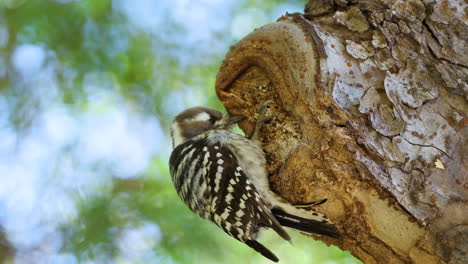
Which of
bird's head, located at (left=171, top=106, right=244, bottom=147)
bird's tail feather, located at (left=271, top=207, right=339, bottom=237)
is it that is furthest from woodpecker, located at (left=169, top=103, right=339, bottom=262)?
bird's head, located at (left=171, top=106, right=244, bottom=147)

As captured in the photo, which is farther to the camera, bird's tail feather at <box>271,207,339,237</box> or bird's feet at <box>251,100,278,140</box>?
bird's feet at <box>251,100,278,140</box>

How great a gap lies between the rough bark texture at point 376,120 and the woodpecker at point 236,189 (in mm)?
84

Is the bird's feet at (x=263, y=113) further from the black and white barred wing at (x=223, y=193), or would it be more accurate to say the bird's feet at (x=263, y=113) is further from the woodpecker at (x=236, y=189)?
the black and white barred wing at (x=223, y=193)

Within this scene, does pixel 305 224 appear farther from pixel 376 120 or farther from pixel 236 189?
pixel 376 120

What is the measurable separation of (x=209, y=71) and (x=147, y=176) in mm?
1126

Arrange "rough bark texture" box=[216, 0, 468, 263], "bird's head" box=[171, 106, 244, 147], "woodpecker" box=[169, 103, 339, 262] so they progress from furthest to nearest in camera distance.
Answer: "bird's head" box=[171, 106, 244, 147] → "woodpecker" box=[169, 103, 339, 262] → "rough bark texture" box=[216, 0, 468, 263]

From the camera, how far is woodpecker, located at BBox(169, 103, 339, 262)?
8.43ft

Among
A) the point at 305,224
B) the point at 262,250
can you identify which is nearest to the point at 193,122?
the point at 262,250

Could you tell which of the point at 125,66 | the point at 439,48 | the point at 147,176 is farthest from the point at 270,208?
the point at 125,66

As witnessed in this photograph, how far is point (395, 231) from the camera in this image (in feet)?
6.72

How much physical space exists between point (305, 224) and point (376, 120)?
0.69 meters

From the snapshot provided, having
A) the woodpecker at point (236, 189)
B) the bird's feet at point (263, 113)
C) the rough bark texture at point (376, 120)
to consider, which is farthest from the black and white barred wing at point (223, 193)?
the bird's feet at point (263, 113)

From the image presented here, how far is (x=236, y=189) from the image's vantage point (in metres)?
2.71

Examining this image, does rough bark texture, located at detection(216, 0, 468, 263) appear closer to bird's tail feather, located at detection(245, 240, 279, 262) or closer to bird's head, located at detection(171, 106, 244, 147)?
bird's tail feather, located at detection(245, 240, 279, 262)
